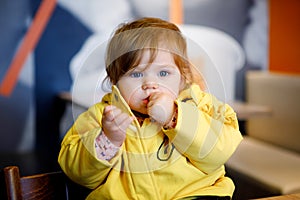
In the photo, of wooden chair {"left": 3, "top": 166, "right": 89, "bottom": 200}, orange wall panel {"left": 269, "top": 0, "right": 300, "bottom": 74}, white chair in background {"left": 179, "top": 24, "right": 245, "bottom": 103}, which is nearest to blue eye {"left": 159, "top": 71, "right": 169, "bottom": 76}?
wooden chair {"left": 3, "top": 166, "right": 89, "bottom": 200}

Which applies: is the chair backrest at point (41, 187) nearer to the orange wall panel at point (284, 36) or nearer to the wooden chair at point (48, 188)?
the wooden chair at point (48, 188)

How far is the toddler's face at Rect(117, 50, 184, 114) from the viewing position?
483 mm

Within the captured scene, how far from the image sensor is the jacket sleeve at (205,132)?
485 millimetres

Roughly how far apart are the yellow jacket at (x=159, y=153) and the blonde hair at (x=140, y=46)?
0.03 meters

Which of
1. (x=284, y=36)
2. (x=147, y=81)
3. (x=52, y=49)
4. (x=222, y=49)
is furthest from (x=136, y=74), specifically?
(x=284, y=36)

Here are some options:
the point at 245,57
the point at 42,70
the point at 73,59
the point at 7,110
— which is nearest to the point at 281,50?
the point at 245,57

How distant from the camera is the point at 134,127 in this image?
1.62 ft

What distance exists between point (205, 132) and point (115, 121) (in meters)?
0.11

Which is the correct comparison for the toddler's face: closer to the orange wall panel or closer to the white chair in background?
the white chair in background

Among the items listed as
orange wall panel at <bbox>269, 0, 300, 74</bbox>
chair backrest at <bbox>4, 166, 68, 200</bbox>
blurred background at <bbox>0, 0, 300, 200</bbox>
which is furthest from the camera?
orange wall panel at <bbox>269, 0, 300, 74</bbox>

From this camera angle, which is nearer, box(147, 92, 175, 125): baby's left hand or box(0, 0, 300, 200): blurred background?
box(147, 92, 175, 125): baby's left hand

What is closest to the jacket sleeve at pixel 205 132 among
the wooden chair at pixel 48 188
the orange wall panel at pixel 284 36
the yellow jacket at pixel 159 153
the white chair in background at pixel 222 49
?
the yellow jacket at pixel 159 153

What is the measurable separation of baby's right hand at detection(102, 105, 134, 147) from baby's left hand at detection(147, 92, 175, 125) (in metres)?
0.03

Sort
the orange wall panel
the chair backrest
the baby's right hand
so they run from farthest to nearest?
1. the orange wall panel
2. the chair backrest
3. the baby's right hand
